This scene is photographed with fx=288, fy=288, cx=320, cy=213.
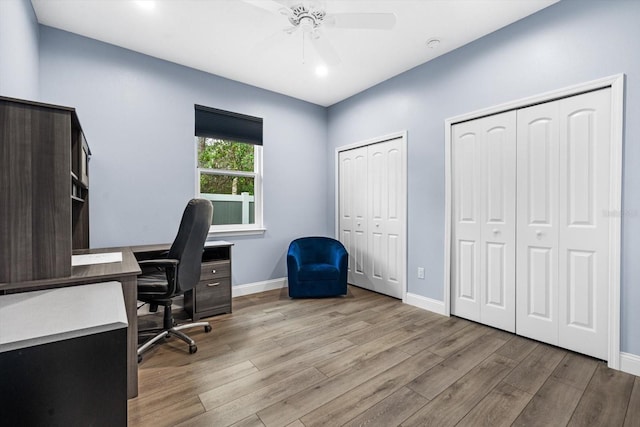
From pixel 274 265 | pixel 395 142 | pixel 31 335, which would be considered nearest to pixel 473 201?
pixel 395 142

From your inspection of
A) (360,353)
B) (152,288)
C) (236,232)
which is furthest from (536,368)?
(236,232)

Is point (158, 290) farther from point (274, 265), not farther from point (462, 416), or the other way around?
point (462, 416)

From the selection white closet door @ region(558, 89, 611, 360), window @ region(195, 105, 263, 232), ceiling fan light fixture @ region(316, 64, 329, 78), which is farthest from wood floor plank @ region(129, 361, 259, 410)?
ceiling fan light fixture @ region(316, 64, 329, 78)

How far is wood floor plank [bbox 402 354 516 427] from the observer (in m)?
1.53

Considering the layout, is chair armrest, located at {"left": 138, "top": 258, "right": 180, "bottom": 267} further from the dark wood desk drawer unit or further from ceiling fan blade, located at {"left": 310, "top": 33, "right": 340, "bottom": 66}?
ceiling fan blade, located at {"left": 310, "top": 33, "right": 340, "bottom": 66}

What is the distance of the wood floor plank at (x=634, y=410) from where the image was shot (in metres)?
1.50

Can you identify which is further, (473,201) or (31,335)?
(473,201)

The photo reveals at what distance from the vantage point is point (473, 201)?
9.33 ft

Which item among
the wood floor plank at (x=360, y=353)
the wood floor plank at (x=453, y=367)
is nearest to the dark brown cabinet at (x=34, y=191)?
the wood floor plank at (x=360, y=353)

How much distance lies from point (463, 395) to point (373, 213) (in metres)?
2.42

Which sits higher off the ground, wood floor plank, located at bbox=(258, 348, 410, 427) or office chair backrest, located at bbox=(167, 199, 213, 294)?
office chair backrest, located at bbox=(167, 199, 213, 294)

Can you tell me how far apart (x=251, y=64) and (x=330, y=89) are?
1.13 metres

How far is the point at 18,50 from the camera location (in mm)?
1921

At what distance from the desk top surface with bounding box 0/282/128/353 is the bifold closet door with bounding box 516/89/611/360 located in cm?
288
